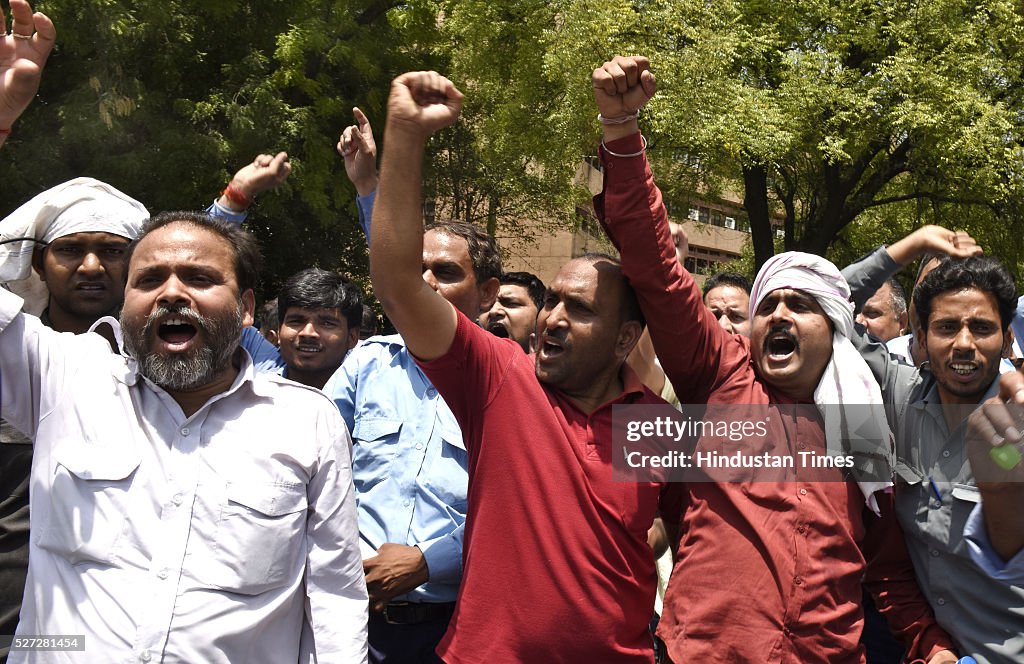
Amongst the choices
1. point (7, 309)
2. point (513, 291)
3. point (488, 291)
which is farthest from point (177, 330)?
point (513, 291)

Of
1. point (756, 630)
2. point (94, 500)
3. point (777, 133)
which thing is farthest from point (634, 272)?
point (777, 133)

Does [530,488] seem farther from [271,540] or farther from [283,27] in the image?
[283,27]

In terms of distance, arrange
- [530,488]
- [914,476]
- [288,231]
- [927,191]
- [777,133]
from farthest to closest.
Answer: [927,191] → [288,231] → [777,133] → [914,476] → [530,488]

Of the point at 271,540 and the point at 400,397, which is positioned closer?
the point at 271,540

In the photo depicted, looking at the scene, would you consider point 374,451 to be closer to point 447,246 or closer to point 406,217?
point 447,246

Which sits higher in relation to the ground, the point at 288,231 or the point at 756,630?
the point at 288,231

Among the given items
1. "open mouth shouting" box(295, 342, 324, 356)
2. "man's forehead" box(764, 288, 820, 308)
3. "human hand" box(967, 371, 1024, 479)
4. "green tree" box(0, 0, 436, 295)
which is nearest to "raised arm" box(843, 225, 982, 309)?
"man's forehead" box(764, 288, 820, 308)

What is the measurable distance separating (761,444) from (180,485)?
1565 millimetres

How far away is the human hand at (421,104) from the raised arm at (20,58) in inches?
32.9

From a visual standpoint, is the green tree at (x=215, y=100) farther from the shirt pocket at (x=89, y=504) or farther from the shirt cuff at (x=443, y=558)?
the shirt pocket at (x=89, y=504)

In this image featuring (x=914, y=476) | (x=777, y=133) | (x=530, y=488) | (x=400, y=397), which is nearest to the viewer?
(x=530, y=488)

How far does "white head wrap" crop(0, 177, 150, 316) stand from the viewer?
3225mm

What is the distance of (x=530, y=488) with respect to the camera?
2.54 metres

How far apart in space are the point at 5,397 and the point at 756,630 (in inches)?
78.2
